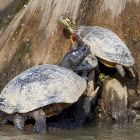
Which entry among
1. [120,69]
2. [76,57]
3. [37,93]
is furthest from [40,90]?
[120,69]

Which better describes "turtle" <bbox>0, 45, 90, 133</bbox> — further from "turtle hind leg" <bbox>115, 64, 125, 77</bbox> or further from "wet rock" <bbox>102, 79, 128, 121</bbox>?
"turtle hind leg" <bbox>115, 64, 125, 77</bbox>

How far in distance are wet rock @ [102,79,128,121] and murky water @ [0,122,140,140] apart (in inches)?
21.2

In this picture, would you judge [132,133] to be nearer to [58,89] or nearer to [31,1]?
[58,89]

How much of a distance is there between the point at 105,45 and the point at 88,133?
99.9 inches

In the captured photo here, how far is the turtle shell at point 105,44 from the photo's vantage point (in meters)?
8.38

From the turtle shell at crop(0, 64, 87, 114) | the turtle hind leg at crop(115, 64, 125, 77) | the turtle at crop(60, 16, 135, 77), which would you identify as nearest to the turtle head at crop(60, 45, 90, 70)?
the turtle shell at crop(0, 64, 87, 114)

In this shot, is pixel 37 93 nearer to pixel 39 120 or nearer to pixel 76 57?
pixel 39 120

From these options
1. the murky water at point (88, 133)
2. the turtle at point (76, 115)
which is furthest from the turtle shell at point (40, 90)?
the turtle at point (76, 115)

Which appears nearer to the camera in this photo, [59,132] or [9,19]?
[59,132]

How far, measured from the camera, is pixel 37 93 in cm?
664

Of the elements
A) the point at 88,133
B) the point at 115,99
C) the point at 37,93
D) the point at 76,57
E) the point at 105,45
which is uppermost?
the point at 105,45

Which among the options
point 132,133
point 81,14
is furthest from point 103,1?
point 132,133

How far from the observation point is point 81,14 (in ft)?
30.4

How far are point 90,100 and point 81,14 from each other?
7.95ft
